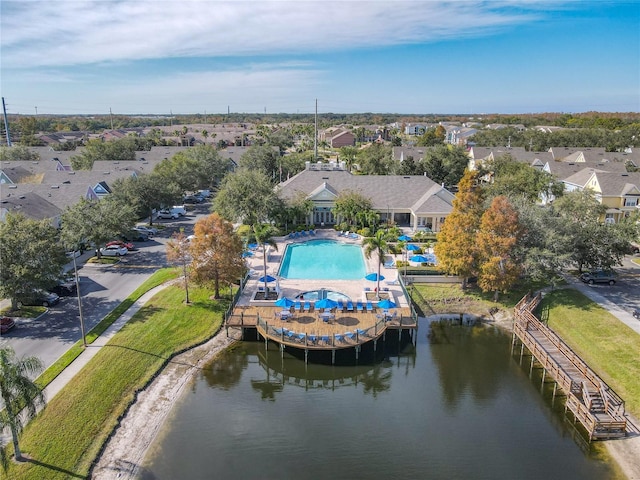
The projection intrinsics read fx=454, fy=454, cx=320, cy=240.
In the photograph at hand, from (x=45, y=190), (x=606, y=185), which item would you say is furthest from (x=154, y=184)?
(x=606, y=185)

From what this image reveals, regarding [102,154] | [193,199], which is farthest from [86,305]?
[102,154]

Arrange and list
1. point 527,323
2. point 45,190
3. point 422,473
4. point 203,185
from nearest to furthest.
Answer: point 422,473, point 527,323, point 45,190, point 203,185

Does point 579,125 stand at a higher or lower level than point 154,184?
higher

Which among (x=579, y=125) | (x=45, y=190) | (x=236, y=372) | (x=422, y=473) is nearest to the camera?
(x=422, y=473)

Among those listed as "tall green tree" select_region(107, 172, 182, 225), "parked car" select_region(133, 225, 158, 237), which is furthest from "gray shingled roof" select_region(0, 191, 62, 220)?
"parked car" select_region(133, 225, 158, 237)

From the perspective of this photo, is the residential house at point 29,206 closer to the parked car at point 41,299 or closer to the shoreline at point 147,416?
the parked car at point 41,299

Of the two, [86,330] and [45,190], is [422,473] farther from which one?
[45,190]
